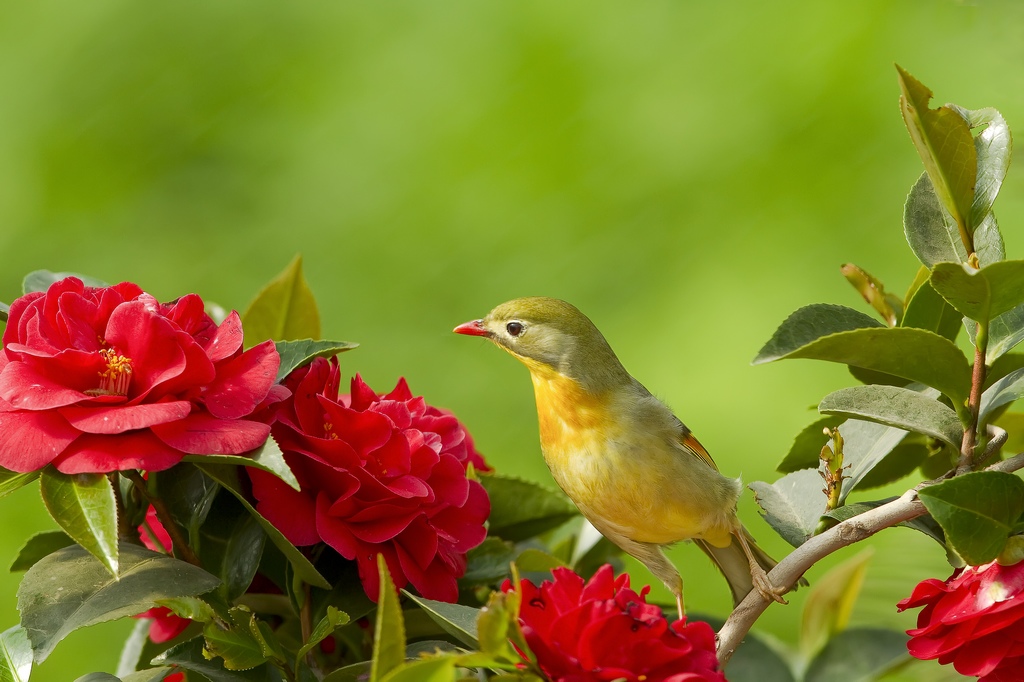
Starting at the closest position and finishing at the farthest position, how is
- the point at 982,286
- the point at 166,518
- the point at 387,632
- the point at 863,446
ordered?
the point at 387,632 < the point at 982,286 < the point at 166,518 < the point at 863,446

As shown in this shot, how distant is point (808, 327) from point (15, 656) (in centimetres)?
62

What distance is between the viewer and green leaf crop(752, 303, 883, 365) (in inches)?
30.3

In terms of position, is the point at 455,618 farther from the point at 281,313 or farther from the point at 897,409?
the point at 281,313

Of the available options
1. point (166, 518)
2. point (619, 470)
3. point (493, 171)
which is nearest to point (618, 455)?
point (619, 470)

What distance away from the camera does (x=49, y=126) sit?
3652mm

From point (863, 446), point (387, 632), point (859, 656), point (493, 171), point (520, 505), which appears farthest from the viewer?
point (493, 171)

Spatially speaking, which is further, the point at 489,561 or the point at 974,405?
the point at 489,561

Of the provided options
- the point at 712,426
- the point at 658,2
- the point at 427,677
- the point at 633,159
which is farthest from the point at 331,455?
the point at 658,2

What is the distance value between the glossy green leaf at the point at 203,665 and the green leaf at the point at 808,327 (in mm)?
425

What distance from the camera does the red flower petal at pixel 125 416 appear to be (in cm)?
73

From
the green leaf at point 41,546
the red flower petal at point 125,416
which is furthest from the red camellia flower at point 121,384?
the green leaf at point 41,546

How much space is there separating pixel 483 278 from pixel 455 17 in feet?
3.21

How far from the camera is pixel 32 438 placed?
0.74 meters

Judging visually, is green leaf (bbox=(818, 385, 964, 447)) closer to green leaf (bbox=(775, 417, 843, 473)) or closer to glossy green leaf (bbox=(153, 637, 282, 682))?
green leaf (bbox=(775, 417, 843, 473))
